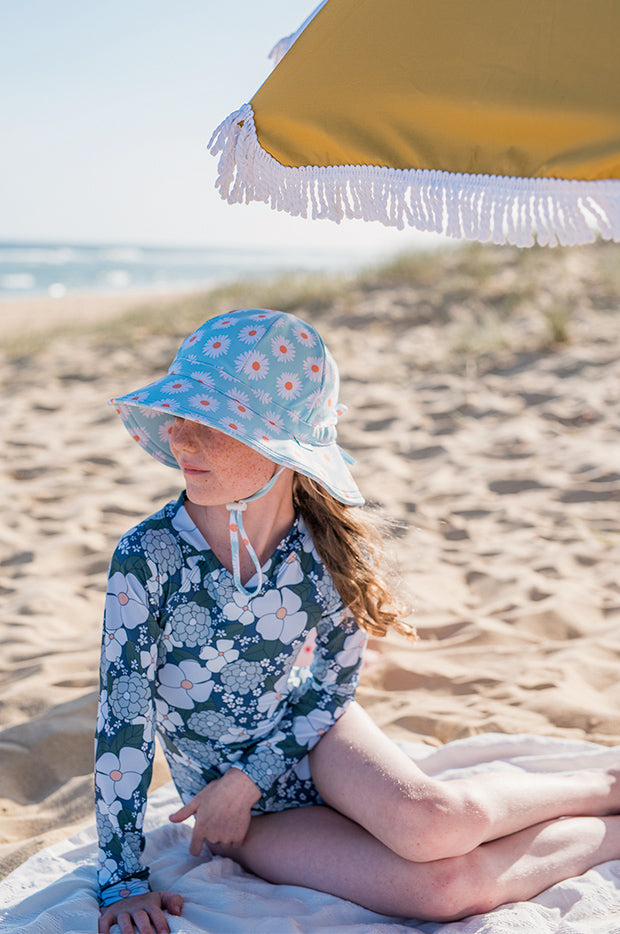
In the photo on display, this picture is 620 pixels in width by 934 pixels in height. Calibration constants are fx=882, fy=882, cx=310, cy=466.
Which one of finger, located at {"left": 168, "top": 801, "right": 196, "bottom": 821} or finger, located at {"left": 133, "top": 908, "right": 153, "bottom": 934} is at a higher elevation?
finger, located at {"left": 168, "top": 801, "right": 196, "bottom": 821}

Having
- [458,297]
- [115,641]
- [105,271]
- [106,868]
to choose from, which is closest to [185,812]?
[106,868]

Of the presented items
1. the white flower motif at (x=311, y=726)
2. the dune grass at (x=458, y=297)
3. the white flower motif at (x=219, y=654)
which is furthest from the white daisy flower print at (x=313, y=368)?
the dune grass at (x=458, y=297)

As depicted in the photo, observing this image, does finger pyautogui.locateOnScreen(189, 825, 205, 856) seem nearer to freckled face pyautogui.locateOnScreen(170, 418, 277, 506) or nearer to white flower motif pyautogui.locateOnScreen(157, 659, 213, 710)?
white flower motif pyautogui.locateOnScreen(157, 659, 213, 710)

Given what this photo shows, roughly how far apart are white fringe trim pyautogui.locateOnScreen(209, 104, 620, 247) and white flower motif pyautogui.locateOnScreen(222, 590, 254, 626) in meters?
0.81

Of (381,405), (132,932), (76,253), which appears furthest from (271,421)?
(76,253)

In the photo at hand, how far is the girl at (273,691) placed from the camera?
1.80 meters

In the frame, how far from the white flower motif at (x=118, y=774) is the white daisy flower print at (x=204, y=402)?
709mm

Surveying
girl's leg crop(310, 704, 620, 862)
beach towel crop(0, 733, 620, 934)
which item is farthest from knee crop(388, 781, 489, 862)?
beach towel crop(0, 733, 620, 934)

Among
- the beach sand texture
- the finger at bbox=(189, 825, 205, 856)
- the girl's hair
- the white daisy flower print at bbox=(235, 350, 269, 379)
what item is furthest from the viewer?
the beach sand texture

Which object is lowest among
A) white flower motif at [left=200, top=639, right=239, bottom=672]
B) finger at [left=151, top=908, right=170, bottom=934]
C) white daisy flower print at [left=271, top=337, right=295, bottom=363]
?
finger at [left=151, top=908, right=170, bottom=934]

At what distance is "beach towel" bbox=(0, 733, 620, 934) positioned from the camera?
1.76m

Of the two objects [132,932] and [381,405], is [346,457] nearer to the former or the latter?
[132,932]

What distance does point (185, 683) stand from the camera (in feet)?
6.33

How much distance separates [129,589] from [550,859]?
1089 millimetres
